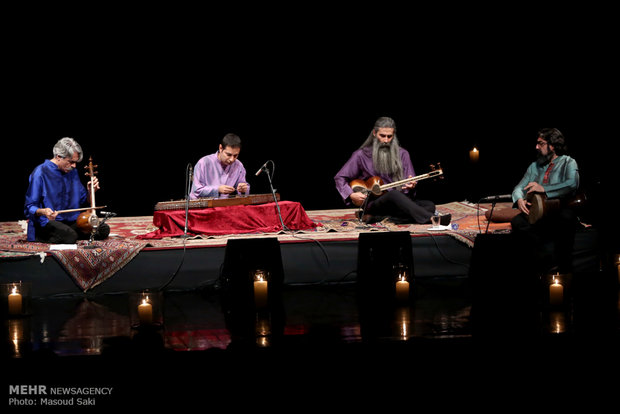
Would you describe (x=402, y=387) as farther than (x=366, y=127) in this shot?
No

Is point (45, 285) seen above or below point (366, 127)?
below

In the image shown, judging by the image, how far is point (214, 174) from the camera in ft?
25.6

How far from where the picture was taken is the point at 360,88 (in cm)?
930

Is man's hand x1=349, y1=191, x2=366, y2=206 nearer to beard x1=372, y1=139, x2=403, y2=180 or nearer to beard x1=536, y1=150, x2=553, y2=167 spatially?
beard x1=372, y1=139, x2=403, y2=180

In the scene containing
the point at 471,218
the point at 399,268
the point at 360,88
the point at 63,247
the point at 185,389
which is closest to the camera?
the point at 185,389

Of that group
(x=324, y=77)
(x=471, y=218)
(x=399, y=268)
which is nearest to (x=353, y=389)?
(x=399, y=268)

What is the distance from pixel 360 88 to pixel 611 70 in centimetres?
298

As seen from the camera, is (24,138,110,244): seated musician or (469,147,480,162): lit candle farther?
(469,147,480,162): lit candle

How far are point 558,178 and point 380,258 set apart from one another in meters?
1.99

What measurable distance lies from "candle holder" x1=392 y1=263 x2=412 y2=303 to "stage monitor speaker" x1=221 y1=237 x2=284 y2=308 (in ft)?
3.18

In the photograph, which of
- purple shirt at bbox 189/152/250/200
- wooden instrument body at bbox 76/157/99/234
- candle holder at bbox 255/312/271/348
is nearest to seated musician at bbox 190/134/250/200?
purple shirt at bbox 189/152/250/200

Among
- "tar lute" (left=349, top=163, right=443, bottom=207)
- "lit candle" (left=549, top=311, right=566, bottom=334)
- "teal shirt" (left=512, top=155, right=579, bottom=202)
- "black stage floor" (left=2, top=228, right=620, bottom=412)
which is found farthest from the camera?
"tar lute" (left=349, top=163, right=443, bottom=207)

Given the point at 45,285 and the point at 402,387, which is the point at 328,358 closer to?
the point at 402,387

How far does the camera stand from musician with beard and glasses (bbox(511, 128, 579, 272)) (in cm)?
651
